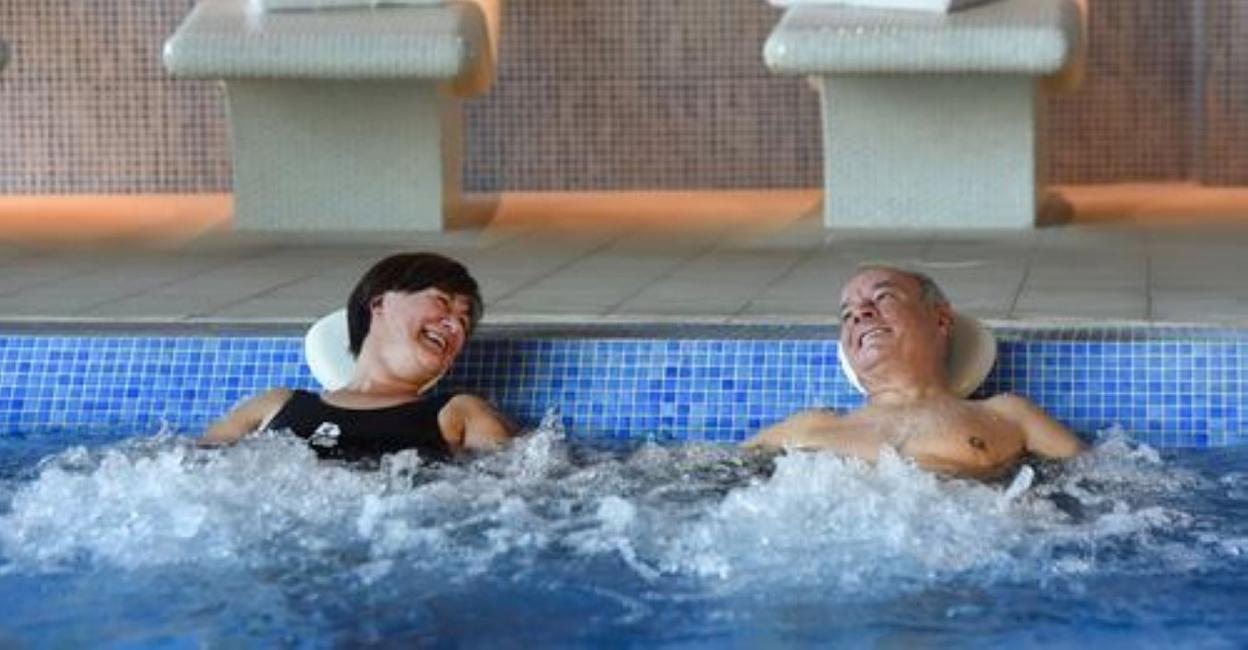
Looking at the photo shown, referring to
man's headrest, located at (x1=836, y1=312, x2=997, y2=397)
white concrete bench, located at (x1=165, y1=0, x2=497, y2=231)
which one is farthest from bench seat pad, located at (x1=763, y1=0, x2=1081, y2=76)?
man's headrest, located at (x1=836, y1=312, x2=997, y2=397)

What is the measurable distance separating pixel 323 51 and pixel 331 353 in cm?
265

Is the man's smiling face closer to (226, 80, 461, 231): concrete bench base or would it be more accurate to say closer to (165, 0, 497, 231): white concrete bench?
(165, 0, 497, 231): white concrete bench

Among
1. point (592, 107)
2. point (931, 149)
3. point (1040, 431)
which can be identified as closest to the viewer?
point (1040, 431)

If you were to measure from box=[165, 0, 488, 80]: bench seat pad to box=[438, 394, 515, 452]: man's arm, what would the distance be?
282 centimetres

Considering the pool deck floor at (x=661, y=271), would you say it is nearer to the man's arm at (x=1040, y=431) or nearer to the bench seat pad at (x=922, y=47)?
the bench seat pad at (x=922, y=47)

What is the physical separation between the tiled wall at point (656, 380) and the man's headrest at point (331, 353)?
0.27 metres

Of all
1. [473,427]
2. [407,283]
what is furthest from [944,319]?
[407,283]

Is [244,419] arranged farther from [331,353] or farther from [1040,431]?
[1040,431]

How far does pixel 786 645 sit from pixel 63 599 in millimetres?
1034

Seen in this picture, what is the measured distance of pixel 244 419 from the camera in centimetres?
466

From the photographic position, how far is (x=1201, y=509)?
4.18 metres

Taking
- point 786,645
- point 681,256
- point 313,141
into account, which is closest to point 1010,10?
point 681,256

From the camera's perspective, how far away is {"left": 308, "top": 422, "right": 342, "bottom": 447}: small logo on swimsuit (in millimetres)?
4469

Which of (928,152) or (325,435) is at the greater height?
(928,152)
